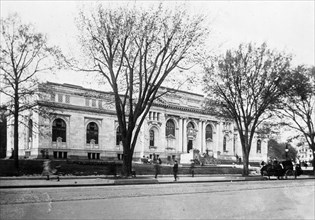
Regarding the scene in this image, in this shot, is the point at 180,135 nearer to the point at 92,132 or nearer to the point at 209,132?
the point at 209,132

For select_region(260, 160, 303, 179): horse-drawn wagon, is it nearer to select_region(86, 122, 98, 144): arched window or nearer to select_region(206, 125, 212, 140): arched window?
select_region(86, 122, 98, 144): arched window

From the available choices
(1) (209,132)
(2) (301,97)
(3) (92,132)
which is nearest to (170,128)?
(1) (209,132)

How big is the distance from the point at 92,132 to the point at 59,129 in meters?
5.99

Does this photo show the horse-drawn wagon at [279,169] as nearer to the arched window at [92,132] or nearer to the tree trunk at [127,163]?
the tree trunk at [127,163]

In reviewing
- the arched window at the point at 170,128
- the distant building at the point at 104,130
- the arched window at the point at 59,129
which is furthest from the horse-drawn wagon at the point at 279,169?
the arched window at the point at 170,128

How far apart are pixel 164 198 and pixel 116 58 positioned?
50.0 feet

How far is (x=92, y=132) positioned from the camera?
63062mm

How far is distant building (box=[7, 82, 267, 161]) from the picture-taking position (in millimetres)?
57438

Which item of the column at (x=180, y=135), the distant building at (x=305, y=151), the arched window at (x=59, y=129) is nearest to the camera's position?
the distant building at (x=305, y=151)

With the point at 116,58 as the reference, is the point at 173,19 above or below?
above

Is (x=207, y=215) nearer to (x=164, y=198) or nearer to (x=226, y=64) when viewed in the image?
(x=164, y=198)

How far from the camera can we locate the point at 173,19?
80.8ft

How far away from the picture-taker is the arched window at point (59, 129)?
191 feet

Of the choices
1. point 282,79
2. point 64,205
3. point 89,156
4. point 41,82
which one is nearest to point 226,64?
point 282,79
